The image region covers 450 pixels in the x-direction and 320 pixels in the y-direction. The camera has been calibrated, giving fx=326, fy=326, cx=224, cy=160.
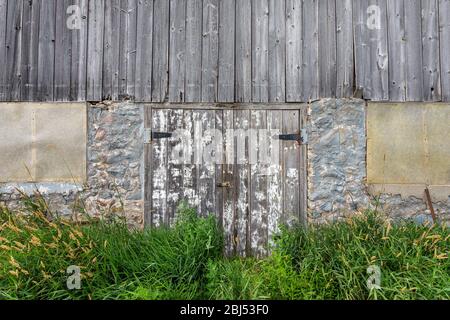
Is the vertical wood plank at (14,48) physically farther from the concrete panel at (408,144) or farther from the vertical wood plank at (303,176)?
the concrete panel at (408,144)

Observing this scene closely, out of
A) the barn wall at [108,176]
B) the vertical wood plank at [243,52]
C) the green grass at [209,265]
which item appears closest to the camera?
the green grass at [209,265]

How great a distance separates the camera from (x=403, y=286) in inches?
111

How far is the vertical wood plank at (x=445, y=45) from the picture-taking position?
444 centimetres

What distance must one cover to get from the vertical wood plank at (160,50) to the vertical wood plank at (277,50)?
1.41m

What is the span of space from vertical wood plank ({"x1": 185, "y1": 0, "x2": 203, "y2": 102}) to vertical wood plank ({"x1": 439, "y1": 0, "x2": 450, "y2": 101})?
3299 millimetres

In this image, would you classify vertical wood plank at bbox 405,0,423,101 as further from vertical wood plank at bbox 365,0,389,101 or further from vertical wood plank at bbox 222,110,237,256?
vertical wood plank at bbox 222,110,237,256

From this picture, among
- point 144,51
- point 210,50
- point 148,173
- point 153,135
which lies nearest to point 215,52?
point 210,50

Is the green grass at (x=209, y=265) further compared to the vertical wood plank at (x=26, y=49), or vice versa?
the vertical wood plank at (x=26, y=49)

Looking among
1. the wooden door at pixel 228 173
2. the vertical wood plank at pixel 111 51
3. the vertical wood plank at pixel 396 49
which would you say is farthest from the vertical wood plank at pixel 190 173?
the vertical wood plank at pixel 396 49

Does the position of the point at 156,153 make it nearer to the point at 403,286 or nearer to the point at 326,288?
the point at 326,288

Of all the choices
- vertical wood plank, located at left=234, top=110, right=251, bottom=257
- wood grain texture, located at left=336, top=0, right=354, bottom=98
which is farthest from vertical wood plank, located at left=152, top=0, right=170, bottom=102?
wood grain texture, located at left=336, top=0, right=354, bottom=98

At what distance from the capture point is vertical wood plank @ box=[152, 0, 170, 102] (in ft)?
14.4
